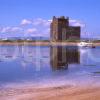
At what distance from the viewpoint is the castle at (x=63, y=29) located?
87.5 m

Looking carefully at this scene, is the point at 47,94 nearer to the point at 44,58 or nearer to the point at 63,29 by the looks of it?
the point at 44,58

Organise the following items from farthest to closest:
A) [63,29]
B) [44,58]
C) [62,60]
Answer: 1. [63,29]
2. [44,58]
3. [62,60]

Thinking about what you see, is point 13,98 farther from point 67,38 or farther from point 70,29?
point 67,38

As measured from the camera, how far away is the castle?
287 feet

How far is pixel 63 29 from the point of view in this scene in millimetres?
91062

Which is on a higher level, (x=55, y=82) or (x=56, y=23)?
(x=56, y=23)

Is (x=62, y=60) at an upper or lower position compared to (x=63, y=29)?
lower

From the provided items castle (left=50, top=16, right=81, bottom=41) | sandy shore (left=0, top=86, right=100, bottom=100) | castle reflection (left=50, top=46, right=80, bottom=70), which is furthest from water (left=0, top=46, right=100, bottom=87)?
castle (left=50, top=16, right=81, bottom=41)

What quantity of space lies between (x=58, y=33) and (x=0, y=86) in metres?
79.7

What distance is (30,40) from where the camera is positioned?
10256cm

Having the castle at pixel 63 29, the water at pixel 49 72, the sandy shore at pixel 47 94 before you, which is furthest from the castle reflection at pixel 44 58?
the castle at pixel 63 29

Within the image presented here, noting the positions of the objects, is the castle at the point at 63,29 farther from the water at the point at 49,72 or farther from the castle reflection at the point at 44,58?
the water at the point at 49,72

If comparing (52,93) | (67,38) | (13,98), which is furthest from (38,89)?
(67,38)

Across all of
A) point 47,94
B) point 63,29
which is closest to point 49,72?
point 47,94
